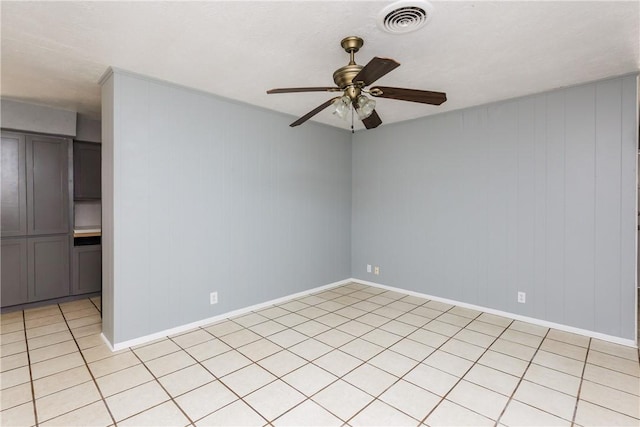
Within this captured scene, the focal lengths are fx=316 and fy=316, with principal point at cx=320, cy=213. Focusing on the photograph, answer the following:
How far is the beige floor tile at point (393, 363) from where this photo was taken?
8.16 feet

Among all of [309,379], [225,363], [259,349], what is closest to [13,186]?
[225,363]

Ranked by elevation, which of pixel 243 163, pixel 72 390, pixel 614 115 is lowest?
pixel 72 390

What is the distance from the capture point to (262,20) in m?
2.02

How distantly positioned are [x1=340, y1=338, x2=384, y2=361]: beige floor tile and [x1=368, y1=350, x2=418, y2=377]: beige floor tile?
0.06 meters

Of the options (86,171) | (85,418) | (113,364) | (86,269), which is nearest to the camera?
(85,418)

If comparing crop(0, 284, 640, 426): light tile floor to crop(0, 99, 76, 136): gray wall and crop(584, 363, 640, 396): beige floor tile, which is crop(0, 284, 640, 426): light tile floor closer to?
crop(584, 363, 640, 396): beige floor tile

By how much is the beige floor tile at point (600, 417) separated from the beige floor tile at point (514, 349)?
2.07 feet

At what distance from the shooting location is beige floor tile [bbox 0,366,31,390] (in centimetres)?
228

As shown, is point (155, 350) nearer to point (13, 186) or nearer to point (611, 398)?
point (13, 186)

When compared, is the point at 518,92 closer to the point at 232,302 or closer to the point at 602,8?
the point at 602,8

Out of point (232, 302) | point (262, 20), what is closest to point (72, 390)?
point (232, 302)

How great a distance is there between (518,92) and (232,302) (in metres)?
3.86

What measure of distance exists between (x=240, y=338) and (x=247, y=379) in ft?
2.43

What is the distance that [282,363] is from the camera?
2.59 meters
